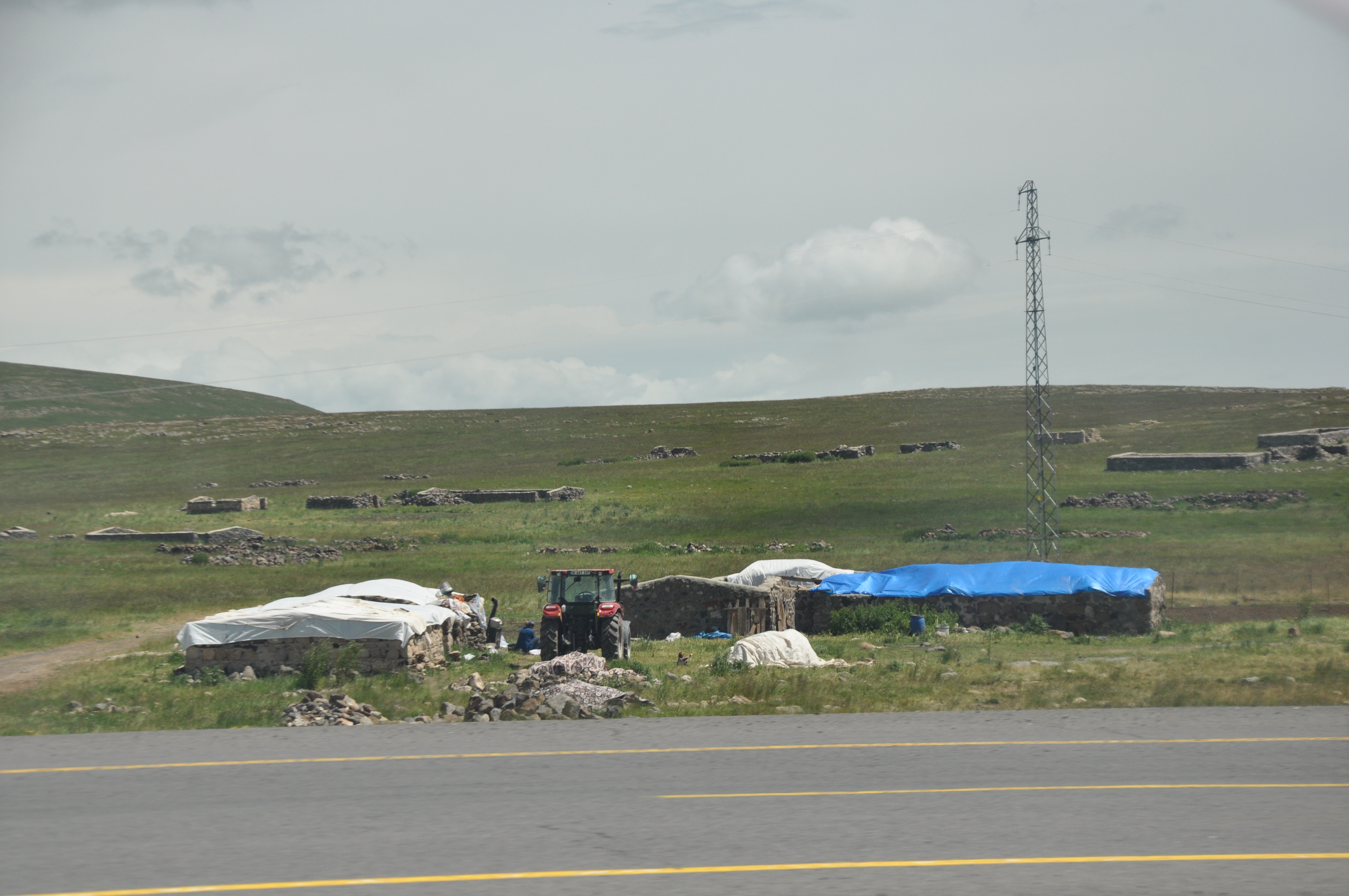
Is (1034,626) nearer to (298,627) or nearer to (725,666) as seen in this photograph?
(725,666)

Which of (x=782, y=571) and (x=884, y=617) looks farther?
(x=782, y=571)

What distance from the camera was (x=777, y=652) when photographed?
22.6 m

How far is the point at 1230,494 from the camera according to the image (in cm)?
5662

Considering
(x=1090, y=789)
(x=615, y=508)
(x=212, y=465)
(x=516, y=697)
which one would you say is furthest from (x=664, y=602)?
(x=212, y=465)

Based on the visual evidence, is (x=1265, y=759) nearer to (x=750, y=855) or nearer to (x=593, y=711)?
(x=750, y=855)

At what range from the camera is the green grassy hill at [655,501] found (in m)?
41.8

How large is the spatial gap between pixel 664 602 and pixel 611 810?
23136mm

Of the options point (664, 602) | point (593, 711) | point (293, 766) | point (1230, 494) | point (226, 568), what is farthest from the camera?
point (1230, 494)

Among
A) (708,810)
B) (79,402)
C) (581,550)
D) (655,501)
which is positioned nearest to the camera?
(708,810)

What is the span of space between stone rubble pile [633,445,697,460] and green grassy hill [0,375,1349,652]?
2070 millimetres

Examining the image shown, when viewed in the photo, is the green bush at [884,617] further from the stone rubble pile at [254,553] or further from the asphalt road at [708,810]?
the stone rubble pile at [254,553]

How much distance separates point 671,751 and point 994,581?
65.4 ft

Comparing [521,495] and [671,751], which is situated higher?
[521,495]

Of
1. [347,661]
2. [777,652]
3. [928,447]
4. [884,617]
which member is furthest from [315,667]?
[928,447]
